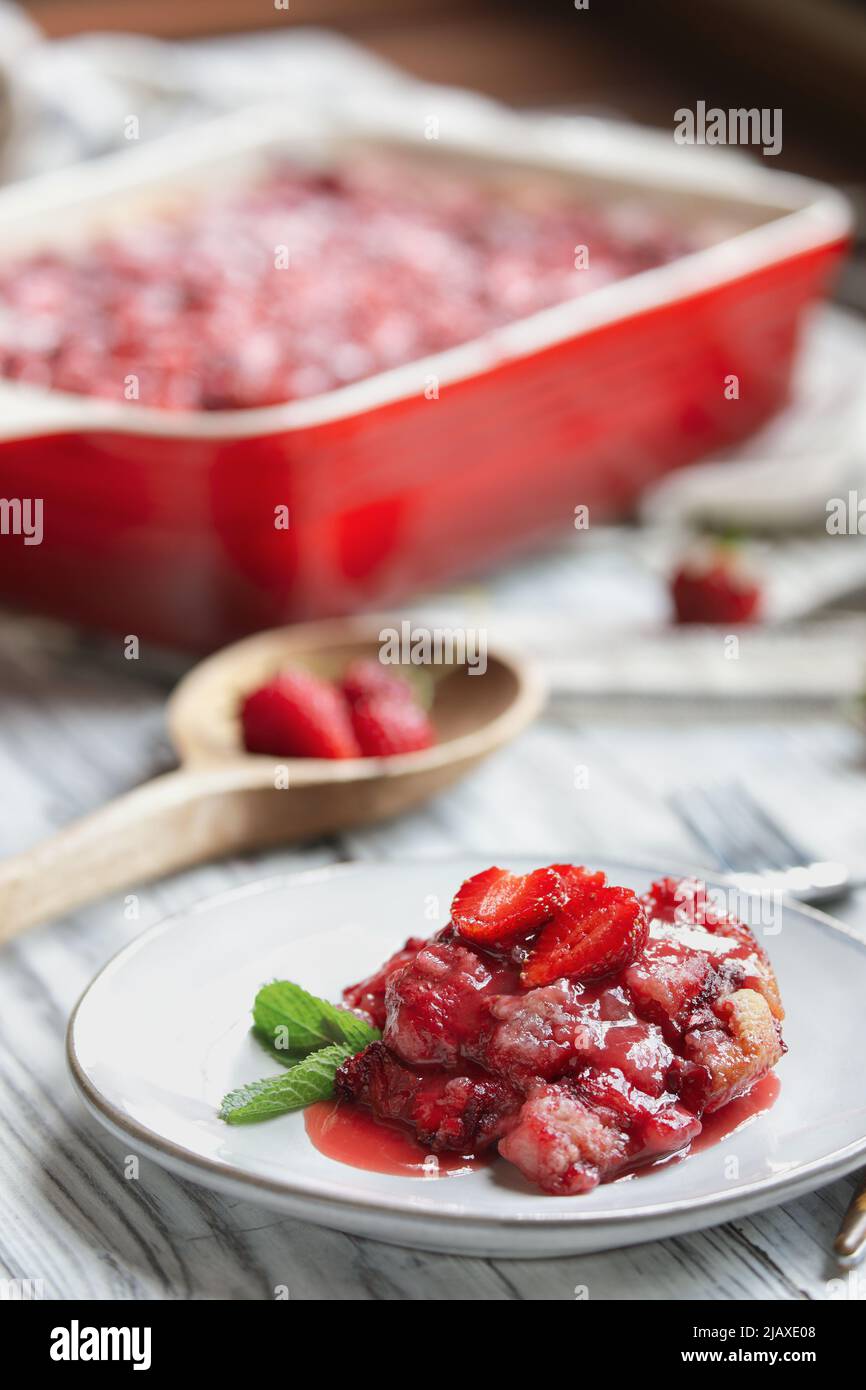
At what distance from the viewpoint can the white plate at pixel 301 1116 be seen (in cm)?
101

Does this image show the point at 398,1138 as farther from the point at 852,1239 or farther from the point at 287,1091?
the point at 852,1239

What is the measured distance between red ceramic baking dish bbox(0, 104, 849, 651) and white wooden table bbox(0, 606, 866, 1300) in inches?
6.4

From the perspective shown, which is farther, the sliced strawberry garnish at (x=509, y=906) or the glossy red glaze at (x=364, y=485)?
the glossy red glaze at (x=364, y=485)

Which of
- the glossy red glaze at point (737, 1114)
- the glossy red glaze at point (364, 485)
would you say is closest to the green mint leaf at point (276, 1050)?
the glossy red glaze at point (737, 1114)

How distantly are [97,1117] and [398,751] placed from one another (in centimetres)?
63

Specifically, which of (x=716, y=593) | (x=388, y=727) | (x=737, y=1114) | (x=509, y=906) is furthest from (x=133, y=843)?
(x=716, y=593)

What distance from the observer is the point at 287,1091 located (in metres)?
1.12

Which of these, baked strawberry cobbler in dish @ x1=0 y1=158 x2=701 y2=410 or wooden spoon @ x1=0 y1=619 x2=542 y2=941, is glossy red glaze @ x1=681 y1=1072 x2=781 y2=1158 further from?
baked strawberry cobbler in dish @ x1=0 y1=158 x2=701 y2=410

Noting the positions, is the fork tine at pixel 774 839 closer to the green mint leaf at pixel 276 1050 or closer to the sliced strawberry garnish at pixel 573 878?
the sliced strawberry garnish at pixel 573 878

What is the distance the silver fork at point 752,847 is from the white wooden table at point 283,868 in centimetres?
4

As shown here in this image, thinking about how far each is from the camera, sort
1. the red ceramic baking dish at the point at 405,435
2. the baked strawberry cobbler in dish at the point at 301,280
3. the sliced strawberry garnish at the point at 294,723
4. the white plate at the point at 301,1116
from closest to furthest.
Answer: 1. the white plate at the point at 301,1116
2. the sliced strawberry garnish at the point at 294,723
3. the red ceramic baking dish at the point at 405,435
4. the baked strawberry cobbler in dish at the point at 301,280
